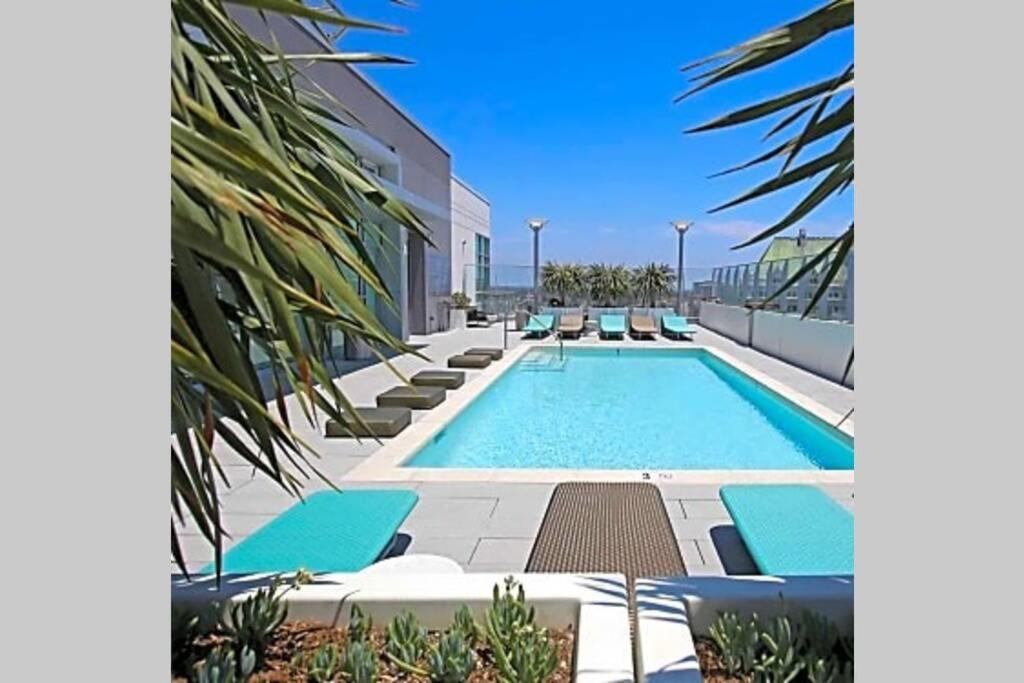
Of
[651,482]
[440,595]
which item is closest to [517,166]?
[651,482]

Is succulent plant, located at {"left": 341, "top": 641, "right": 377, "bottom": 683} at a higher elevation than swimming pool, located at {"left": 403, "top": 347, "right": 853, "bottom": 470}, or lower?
higher

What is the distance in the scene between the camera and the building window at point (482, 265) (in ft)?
124

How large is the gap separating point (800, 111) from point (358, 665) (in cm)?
240

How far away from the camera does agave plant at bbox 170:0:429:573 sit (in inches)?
51.4

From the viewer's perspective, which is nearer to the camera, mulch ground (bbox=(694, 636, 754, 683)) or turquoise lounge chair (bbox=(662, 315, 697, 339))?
mulch ground (bbox=(694, 636, 754, 683))

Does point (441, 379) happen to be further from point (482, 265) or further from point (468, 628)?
point (482, 265)

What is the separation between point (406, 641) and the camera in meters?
2.85

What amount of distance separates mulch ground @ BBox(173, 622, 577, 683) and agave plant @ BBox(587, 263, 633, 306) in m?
31.6

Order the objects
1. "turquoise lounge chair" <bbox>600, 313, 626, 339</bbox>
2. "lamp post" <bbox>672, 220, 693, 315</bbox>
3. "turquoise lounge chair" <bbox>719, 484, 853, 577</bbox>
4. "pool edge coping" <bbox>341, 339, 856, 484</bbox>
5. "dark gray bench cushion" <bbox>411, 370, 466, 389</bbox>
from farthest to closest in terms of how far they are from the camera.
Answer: "lamp post" <bbox>672, 220, 693, 315</bbox> → "turquoise lounge chair" <bbox>600, 313, 626, 339</bbox> → "dark gray bench cushion" <bbox>411, 370, 466, 389</bbox> → "pool edge coping" <bbox>341, 339, 856, 484</bbox> → "turquoise lounge chair" <bbox>719, 484, 853, 577</bbox>

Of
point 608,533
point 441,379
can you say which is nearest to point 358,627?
point 608,533

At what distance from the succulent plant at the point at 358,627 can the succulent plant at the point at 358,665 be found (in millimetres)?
288

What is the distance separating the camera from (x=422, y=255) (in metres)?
24.4

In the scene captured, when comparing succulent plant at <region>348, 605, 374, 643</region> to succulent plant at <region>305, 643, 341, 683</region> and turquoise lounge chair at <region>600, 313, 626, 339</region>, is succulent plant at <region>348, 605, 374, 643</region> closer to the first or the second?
succulent plant at <region>305, 643, 341, 683</region>

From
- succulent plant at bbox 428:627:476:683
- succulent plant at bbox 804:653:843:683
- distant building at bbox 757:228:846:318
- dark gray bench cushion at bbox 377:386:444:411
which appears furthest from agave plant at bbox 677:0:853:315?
dark gray bench cushion at bbox 377:386:444:411
